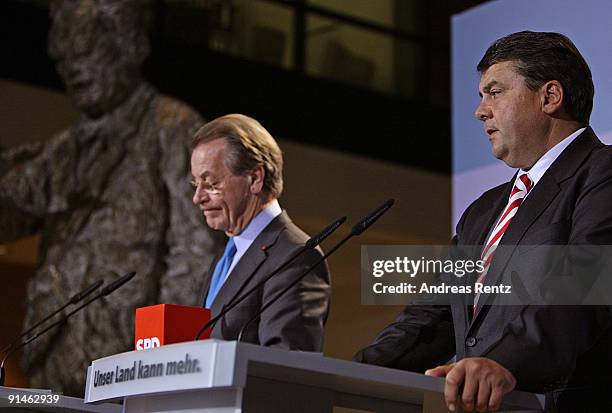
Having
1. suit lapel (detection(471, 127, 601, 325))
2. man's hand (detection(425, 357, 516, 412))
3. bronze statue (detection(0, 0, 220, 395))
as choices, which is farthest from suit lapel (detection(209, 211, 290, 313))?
bronze statue (detection(0, 0, 220, 395))

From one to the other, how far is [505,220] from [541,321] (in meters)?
0.37

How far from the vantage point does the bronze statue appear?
554 centimetres

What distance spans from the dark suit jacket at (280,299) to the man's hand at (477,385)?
902mm

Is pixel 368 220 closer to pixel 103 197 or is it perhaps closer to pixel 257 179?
pixel 257 179

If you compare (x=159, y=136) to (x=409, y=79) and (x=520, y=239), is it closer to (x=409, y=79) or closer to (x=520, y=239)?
(x=409, y=79)

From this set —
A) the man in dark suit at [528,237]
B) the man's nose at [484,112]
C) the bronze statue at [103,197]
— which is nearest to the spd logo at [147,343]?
the man in dark suit at [528,237]

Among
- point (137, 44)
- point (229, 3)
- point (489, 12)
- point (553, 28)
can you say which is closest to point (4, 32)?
point (137, 44)

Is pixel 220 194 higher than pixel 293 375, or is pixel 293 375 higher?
pixel 220 194

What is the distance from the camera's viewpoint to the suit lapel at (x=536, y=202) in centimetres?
209

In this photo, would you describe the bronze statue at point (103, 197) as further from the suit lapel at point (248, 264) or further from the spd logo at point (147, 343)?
the spd logo at point (147, 343)

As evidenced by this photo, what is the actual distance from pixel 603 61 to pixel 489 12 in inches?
30.5

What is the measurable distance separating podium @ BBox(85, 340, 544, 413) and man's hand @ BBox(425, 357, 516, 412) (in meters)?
0.03

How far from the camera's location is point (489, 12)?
3.66 metres

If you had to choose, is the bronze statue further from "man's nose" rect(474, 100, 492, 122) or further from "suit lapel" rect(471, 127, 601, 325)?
"suit lapel" rect(471, 127, 601, 325)
